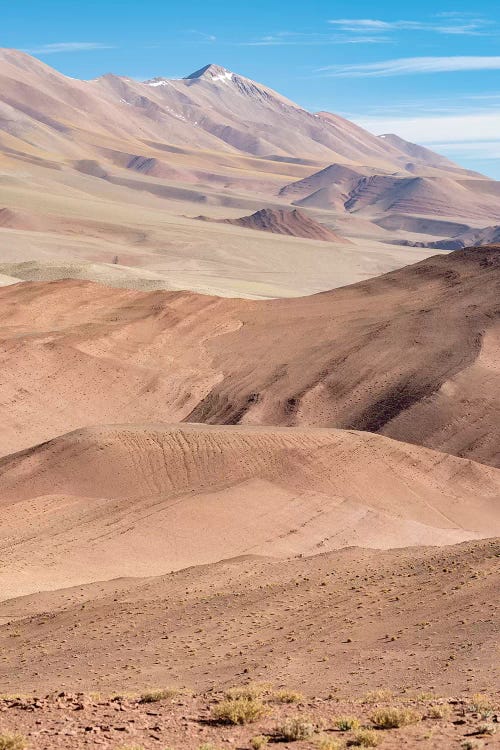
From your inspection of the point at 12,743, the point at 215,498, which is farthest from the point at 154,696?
the point at 215,498

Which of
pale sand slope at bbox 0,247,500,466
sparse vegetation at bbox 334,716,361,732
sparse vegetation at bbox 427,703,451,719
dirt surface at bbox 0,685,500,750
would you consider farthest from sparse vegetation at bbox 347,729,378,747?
pale sand slope at bbox 0,247,500,466

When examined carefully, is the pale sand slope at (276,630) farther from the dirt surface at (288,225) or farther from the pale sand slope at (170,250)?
the dirt surface at (288,225)

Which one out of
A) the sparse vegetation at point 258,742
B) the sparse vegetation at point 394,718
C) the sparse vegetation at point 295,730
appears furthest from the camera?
the sparse vegetation at point 394,718

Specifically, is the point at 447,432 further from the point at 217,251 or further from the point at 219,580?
the point at 217,251

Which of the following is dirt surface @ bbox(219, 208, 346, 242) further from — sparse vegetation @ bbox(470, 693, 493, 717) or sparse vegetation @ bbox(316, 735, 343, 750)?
sparse vegetation @ bbox(316, 735, 343, 750)

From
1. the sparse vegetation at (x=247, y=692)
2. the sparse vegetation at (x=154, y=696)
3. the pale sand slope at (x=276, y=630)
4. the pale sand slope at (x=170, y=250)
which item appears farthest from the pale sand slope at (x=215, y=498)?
the pale sand slope at (x=170, y=250)

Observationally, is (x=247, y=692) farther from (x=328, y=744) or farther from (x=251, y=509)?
(x=251, y=509)
